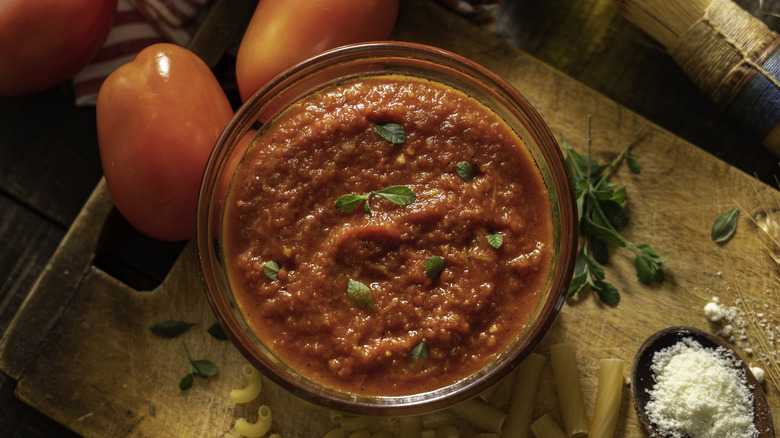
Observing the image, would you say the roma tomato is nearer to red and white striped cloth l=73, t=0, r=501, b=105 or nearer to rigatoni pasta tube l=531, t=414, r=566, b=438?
red and white striped cloth l=73, t=0, r=501, b=105

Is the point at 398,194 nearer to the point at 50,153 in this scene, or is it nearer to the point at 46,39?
the point at 46,39

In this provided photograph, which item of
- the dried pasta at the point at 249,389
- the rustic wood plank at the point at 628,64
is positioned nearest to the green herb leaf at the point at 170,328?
the dried pasta at the point at 249,389

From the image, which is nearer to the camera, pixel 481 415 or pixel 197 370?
pixel 481 415

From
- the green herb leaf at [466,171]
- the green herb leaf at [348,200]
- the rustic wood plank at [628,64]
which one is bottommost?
the green herb leaf at [348,200]

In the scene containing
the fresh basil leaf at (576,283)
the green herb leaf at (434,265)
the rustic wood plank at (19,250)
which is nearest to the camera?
the green herb leaf at (434,265)

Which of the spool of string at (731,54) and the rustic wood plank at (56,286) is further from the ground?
the spool of string at (731,54)

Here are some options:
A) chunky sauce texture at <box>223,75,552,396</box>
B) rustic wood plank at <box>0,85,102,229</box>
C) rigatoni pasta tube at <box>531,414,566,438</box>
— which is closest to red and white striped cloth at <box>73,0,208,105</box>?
rustic wood plank at <box>0,85,102,229</box>

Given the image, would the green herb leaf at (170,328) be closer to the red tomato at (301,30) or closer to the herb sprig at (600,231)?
the red tomato at (301,30)

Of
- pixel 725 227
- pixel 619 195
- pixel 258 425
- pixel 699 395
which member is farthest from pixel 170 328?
pixel 725 227
